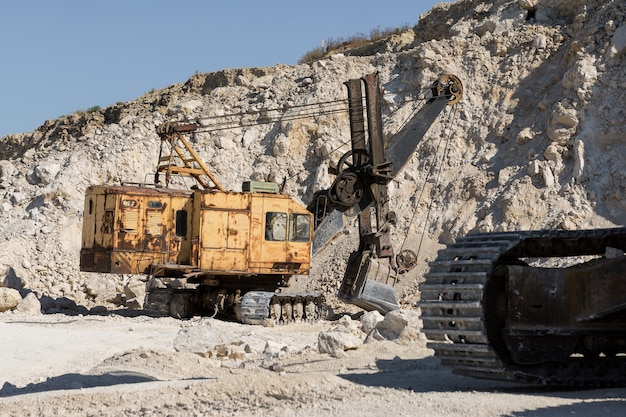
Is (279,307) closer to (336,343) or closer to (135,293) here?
(135,293)

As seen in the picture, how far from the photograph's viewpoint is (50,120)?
35.3 meters

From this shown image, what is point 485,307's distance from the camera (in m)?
8.06

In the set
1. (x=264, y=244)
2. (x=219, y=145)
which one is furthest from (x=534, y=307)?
(x=219, y=145)

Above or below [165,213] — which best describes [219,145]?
above

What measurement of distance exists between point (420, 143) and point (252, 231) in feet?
26.5

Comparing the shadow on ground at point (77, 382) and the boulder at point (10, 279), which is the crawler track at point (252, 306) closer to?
the boulder at point (10, 279)

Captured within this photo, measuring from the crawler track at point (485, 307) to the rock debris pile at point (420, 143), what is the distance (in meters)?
12.8

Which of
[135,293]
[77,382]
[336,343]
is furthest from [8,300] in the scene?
[336,343]

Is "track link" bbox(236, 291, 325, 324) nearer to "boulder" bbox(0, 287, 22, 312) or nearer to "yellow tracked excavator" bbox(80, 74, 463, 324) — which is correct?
"yellow tracked excavator" bbox(80, 74, 463, 324)

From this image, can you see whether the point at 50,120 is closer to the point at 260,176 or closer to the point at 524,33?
the point at 260,176

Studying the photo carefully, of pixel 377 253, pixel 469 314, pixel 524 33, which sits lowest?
pixel 469 314

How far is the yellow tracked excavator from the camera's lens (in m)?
19.7

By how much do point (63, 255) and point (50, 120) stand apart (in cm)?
960

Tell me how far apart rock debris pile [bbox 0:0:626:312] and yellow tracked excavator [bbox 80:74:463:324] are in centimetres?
244
